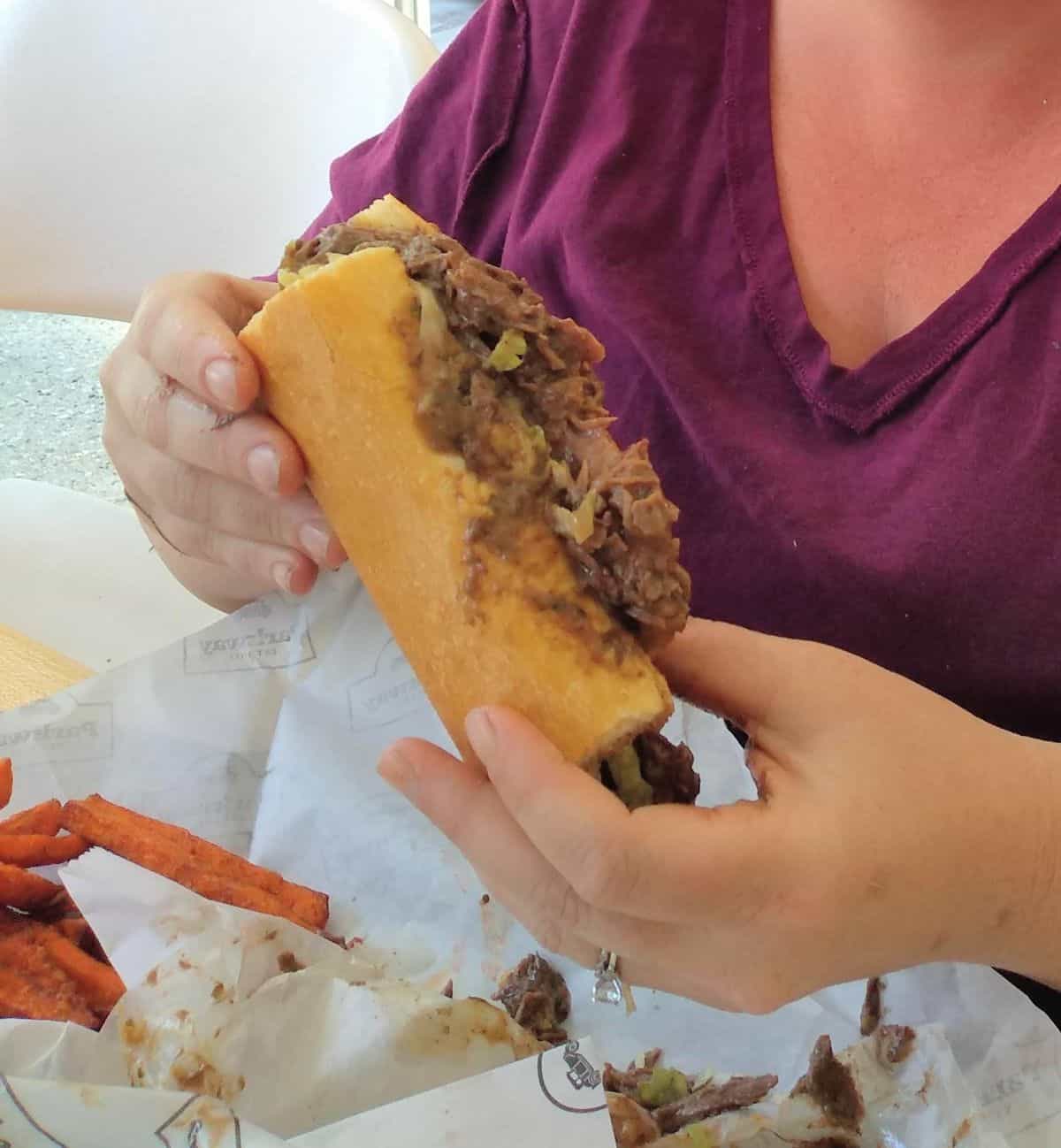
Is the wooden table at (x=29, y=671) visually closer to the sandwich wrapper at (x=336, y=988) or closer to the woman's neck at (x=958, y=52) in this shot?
the sandwich wrapper at (x=336, y=988)

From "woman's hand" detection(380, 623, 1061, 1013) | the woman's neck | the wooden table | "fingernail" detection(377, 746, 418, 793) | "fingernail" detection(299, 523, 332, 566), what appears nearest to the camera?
"woman's hand" detection(380, 623, 1061, 1013)

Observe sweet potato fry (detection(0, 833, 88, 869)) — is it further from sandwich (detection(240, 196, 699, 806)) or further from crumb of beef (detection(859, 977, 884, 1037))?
crumb of beef (detection(859, 977, 884, 1037))

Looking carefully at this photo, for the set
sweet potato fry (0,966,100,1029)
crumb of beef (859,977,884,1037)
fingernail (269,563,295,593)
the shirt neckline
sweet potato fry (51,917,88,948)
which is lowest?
sweet potato fry (51,917,88,948)

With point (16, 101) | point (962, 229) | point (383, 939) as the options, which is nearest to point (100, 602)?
point (383, 939)

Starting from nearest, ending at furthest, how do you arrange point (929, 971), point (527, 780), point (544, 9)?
point (527, 780), point (929, 971), point (544, 9)

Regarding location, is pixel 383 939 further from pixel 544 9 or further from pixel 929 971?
pixel 544 9

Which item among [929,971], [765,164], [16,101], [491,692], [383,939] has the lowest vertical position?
[383,939]

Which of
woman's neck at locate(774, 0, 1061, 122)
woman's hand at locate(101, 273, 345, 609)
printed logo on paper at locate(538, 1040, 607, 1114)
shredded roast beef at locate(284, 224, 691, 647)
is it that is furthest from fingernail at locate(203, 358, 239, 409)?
woman's neck at locate(774, 0, 1061, 122)

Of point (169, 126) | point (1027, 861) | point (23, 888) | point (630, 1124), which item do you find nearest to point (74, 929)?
point (23, 888)
